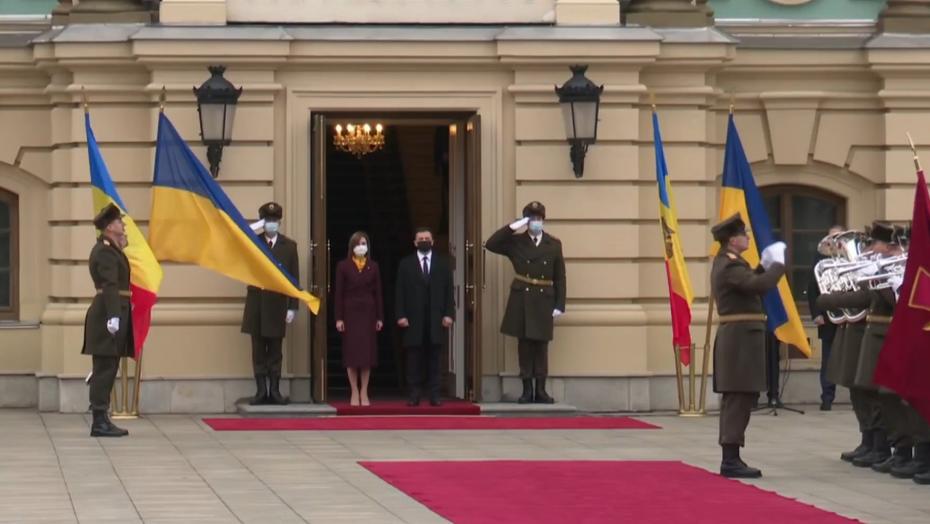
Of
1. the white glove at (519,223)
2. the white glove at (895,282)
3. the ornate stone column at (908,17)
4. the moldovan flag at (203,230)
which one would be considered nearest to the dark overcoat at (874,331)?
the white glove at (895,282)

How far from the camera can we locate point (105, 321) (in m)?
→ 18.8

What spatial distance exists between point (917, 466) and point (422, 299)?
6789 millimetres

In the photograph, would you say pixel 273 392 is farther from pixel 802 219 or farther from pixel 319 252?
pixel 802 219

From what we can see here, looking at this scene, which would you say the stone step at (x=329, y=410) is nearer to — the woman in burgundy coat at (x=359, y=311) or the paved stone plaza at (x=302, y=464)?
the woman in burgundy coat at (x=359, y=311)

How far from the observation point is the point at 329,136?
24609 millimetres

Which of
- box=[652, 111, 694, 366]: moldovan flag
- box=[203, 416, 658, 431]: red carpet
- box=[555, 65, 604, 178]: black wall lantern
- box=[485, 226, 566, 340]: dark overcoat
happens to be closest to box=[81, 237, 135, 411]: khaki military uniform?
box=[203, 416, 658, 431]: red carpet

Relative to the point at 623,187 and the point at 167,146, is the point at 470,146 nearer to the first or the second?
the point at 623,187

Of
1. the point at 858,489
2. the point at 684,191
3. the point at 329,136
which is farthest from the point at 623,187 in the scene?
the point at 858,489

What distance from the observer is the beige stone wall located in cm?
2119

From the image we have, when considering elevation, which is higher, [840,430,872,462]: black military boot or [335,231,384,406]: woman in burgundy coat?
[335,231,384,406]: woman in burgundy coat

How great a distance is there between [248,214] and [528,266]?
2.71 m

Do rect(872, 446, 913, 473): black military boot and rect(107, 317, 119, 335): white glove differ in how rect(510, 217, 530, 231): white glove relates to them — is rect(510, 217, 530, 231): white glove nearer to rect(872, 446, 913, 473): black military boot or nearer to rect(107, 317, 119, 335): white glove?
rect(107, 317, 119, 335): white glove

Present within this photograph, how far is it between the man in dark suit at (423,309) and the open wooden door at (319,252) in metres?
0.73

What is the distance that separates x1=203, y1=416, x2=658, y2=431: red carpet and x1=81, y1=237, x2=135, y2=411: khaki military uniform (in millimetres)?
1126
